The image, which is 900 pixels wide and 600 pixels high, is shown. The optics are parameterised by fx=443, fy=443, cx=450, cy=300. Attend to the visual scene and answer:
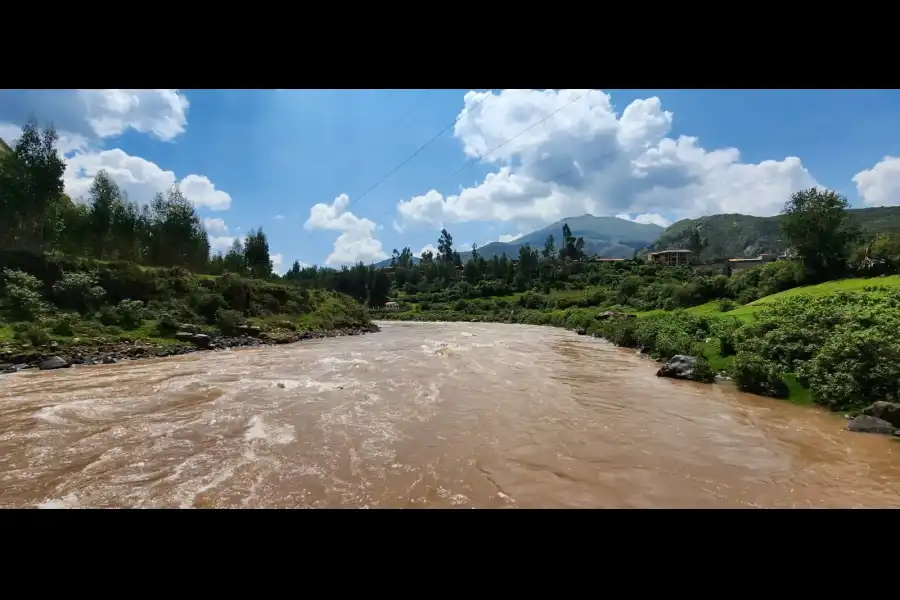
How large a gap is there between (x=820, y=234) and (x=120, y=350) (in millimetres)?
45062

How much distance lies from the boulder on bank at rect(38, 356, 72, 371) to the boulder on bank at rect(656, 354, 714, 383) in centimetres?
2149

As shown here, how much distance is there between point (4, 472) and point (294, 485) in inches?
179

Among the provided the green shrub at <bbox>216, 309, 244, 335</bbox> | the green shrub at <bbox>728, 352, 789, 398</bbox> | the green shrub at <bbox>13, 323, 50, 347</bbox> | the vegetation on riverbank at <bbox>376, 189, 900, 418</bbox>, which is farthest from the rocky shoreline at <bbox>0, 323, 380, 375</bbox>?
the green shrub at <bbox>728, 352, 789, 398</bbox>

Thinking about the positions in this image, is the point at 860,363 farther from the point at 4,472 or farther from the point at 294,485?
the point at 4,472

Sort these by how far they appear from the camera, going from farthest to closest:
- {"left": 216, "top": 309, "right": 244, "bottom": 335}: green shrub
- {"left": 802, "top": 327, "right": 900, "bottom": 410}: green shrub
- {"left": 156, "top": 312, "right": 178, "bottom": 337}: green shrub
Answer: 1. {"left": 216, "top": 309, "right": 244, "bottom": 335}: green shrub
2. {"left": 156, "top": 312, "right": 178, "bottom": 337}: green shrub
3. {"left": 802, "top": 327, "right": 900, "bottom": 410}: green shrub

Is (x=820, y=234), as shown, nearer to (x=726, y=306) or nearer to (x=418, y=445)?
(x=726, y=306)

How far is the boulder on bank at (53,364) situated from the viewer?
15820 mm

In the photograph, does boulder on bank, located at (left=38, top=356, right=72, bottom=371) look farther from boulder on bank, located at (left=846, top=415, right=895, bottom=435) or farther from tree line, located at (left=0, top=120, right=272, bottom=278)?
boulder on bank, located at (left=846, top=415, right=895, bottom=435)

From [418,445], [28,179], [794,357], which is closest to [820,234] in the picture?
[794,357]

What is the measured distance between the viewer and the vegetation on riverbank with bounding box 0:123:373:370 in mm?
20219

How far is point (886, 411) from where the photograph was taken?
902 centimetres
